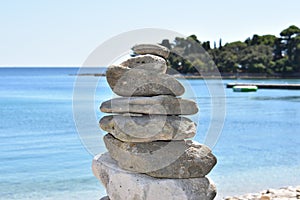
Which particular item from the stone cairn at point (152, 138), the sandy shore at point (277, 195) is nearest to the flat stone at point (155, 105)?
the stone cairn at point (152, 138)

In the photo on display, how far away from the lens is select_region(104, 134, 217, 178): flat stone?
690cm

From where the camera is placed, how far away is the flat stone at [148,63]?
714 centimetres

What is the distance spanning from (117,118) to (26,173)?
25.6ft

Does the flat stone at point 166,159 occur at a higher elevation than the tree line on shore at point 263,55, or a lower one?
higher

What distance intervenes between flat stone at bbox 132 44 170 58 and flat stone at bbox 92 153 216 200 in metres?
1.57

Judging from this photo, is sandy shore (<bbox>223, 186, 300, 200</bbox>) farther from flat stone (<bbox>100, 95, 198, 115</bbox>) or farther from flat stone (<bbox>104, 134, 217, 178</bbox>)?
flat stone (<bbox>100, 95, 198, 115</bbox>)

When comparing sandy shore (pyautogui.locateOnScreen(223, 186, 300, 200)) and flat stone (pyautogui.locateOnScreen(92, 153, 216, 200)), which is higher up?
flat stone (pyautogui.locateOnScreen(92, 153, 216, 200))

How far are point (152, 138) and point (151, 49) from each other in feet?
4.03

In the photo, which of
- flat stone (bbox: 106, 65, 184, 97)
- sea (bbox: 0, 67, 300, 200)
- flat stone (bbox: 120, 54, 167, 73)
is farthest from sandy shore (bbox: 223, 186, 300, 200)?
flat stone (bbox: 120, 54, 167, 73)

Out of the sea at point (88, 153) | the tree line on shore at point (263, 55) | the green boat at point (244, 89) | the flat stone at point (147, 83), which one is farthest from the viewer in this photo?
the tree line on shore at point (263, 55)

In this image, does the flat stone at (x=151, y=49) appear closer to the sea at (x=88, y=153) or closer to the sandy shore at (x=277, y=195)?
the sea at (x=88, y=153)

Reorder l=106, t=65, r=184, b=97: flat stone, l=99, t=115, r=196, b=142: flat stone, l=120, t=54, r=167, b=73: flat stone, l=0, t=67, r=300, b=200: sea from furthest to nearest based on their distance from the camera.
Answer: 1. l=0, t=67, r=300, b=200: sea
2. l=120, t=54, r=167, b=73: flat stone
3. l=106, t=65, r=184, b=97: flat stone
4. l=99, t=115, r=196, b=142: flat stone

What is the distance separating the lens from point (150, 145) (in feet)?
22.8

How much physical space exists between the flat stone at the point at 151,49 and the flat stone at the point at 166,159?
1.23m
